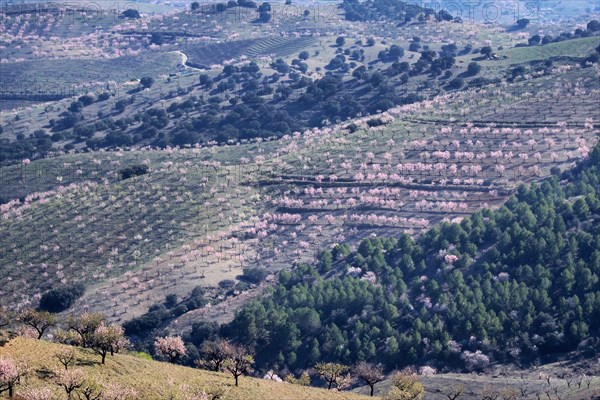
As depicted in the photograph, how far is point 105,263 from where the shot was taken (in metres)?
102

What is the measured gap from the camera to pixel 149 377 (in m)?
56.0

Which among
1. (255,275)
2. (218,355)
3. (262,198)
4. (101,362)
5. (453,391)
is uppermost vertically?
(101,362)

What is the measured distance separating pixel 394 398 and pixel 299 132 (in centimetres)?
9985

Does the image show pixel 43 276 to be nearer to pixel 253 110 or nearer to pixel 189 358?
pixel 189 358

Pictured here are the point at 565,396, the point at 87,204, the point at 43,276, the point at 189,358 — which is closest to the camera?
the point at 565,396

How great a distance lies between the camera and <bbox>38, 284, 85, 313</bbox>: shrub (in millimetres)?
92688

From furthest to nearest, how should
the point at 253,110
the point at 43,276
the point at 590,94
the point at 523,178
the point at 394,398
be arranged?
the point at 253,110 < the point at 590,94 < the point at 523,178 < the point at 43,276 < the point at 394,398

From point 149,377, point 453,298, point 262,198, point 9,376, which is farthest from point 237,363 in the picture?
point 262,198

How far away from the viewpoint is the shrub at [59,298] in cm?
9269

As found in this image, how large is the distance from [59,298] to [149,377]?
39776 mm

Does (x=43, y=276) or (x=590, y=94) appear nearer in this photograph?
(x=43, y=276)

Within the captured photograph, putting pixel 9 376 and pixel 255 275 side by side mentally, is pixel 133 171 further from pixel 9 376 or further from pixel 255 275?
pixel 9 376

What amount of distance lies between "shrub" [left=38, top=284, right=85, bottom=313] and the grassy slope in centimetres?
3429

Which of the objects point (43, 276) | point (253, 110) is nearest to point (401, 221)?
point (43, 276)
